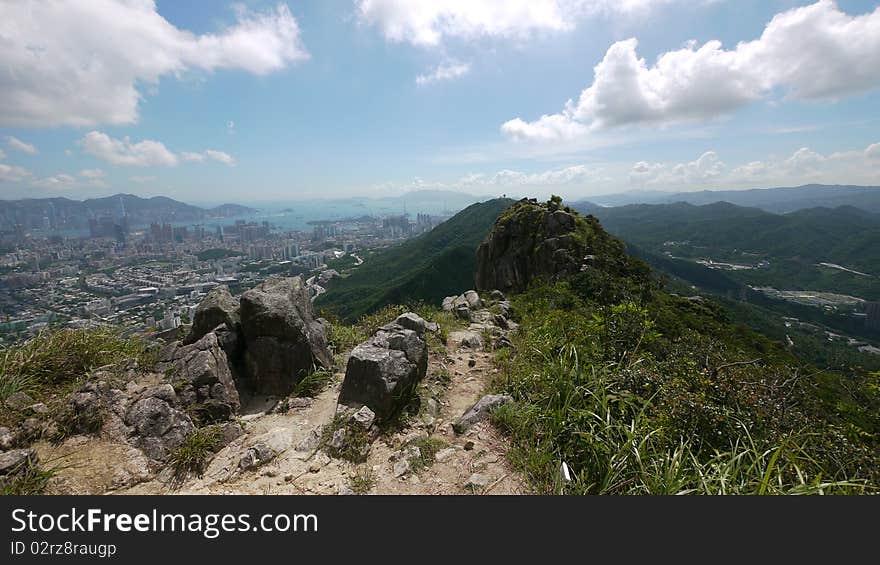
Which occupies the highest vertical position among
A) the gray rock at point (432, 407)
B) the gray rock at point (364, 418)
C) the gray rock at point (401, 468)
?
the gray rock at point (364, 418)

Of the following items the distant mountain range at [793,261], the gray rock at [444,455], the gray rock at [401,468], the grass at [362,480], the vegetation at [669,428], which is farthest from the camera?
the distant mountain range at [793,261]

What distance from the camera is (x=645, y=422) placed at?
169 inches

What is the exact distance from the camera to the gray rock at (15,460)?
11.9 feet

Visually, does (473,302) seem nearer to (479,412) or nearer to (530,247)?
(479,412)

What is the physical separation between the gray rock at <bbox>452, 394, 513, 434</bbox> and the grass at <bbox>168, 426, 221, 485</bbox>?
3.48 metres

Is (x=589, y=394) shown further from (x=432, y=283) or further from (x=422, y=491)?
(x=432, y=283)

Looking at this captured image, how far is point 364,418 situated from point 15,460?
3.75 metres

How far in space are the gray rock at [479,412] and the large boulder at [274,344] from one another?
3290mm

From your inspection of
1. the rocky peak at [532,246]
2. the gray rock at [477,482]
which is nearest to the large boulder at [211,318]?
the gray rock at [477,482]

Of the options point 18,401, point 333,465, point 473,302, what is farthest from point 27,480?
point 473,302

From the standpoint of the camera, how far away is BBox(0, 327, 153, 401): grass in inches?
202

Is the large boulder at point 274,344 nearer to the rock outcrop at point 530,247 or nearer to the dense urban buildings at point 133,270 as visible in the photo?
the dense urban buildings at point 133,270

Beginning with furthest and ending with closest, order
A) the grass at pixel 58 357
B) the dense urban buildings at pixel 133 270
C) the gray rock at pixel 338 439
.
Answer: the dense urban buildings at pixel 133 270 < the grass at pixel 58 357 < the gray rock at pixel 338 439

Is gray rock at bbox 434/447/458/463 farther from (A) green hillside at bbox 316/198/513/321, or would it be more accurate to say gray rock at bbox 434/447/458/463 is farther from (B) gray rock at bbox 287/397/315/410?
(A) green hillside at bbox 316/198/513/321
